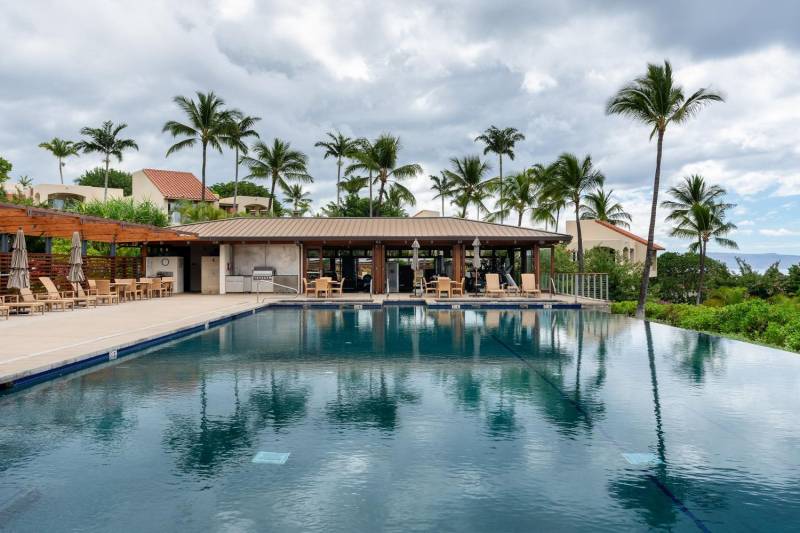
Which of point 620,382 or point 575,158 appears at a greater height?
point 575,158

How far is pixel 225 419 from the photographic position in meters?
5.79

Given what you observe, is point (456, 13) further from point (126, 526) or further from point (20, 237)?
point (126, 526)

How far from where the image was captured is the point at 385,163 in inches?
1454

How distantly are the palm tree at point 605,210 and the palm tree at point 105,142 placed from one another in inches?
1544

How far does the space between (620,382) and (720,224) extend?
A: 32.3 m

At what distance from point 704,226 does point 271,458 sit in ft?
118

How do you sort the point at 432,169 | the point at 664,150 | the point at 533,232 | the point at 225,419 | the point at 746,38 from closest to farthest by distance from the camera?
the point at 225,419 < the point at 746,38 < the point at 664,150 < the point at 533,232 < the point at 432,169

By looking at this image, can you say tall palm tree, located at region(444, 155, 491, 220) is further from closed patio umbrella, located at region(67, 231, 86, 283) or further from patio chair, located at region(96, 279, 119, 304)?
closed patio umbrella, located at region(67, 231, 86, 283)

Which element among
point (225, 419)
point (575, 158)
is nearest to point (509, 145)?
point (575, 158)

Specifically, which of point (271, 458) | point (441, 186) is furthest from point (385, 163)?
point (271, 458)

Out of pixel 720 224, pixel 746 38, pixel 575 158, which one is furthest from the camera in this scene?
pixel 720 224

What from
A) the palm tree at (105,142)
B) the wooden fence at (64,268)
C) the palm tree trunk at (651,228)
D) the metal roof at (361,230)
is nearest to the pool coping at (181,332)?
the palm tree trunk at (651,228)

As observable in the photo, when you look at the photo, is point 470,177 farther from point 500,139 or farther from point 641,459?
point 641,459

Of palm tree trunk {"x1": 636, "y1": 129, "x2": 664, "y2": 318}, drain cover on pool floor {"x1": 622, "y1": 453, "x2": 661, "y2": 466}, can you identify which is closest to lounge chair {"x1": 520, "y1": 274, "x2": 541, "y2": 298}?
palm tree trunk {"x1": 636, "y1": 129, "x2": 664, "y2": 318}
